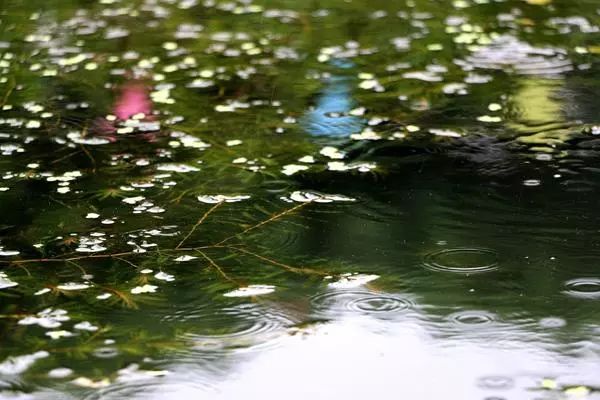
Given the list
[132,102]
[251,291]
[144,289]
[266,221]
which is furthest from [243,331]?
[132,102]

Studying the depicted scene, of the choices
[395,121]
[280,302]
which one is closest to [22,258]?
[280,302]

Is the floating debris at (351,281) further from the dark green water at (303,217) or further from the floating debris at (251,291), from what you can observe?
the floating debris at (251,291)

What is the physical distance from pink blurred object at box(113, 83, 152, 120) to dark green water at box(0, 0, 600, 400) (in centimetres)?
1

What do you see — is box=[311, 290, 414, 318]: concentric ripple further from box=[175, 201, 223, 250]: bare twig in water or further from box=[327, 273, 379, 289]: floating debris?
box=[175, 201, 223, 250]: bare twig in water

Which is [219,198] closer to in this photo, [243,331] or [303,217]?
[303,217]

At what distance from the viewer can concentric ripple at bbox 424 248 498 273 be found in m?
2.51

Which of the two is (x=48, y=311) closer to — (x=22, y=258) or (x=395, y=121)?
(x=22, y=258)

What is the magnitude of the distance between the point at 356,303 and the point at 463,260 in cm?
37

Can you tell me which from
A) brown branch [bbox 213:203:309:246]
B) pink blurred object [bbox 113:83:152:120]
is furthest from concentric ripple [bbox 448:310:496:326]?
pink blurred object [bbox 113:83:152:120]

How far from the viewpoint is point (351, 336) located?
7.30 ft

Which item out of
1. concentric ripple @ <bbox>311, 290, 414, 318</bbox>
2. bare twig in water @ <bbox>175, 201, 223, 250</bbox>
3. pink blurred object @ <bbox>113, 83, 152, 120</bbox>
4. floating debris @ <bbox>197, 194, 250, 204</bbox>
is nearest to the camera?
concentric ripple @ <bbox>311, 290, 414, 318</bbox>

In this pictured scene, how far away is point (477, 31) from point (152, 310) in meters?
3.21

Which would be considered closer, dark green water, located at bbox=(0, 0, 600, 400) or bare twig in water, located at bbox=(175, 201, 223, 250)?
dark green water, located at bbox=(0, 0, 600, 400)

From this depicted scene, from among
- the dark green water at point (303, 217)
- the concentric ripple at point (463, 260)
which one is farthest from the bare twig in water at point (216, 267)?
the concentric ripple at point (463, 260)
